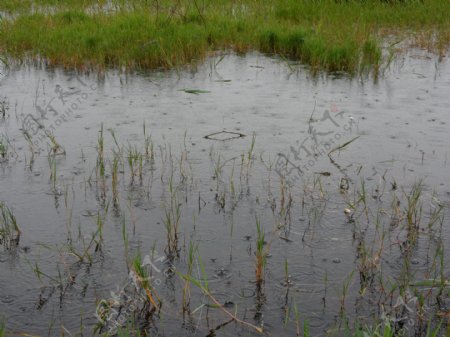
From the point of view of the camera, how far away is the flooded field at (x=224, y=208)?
315 cm

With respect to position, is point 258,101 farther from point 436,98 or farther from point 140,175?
point 140,175

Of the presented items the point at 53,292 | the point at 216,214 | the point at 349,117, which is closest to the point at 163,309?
the point at 53,292

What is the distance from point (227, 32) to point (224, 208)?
5726 millimetres

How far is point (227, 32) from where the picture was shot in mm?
9578

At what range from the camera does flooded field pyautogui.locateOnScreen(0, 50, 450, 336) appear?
3150 millimetres

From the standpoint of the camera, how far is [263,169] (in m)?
5.01

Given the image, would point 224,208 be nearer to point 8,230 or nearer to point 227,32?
point 8,230

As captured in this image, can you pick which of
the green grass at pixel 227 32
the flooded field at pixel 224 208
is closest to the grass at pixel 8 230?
the flooded field at pixel 224 208

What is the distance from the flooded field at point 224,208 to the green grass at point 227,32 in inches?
36.7

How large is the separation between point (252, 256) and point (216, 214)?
650 millimetres

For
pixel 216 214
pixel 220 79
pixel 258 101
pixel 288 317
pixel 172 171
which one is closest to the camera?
pixel 288 317

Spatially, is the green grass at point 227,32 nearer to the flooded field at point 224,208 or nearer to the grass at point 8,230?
the flooded field at point 224,208

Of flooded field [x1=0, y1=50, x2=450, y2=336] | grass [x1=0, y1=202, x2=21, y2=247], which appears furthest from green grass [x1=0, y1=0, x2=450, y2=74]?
grass [x1=0, y1=202, x2=21, y2=247]

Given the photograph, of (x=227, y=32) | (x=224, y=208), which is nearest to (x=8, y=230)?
(x=224, y=208)
